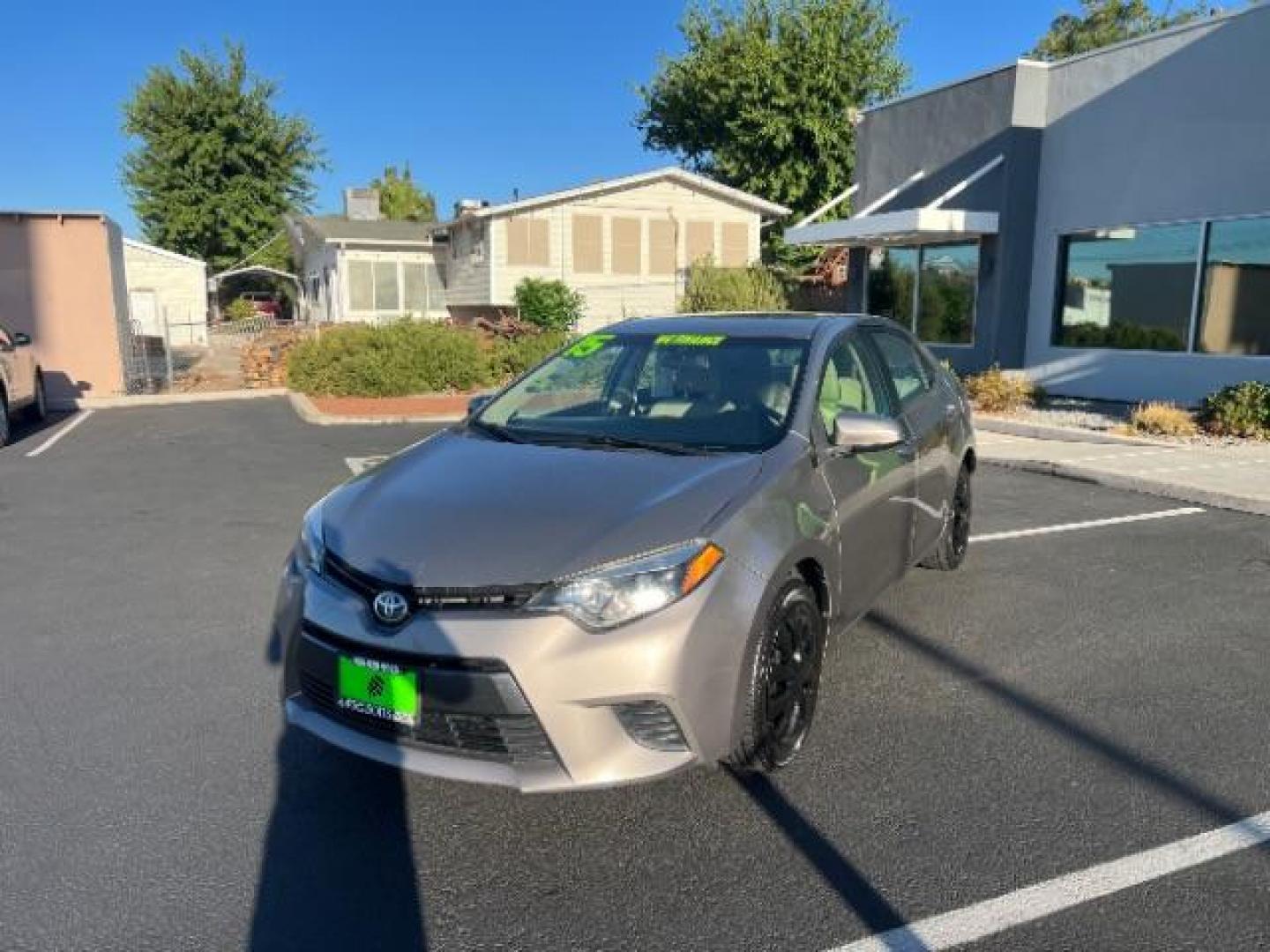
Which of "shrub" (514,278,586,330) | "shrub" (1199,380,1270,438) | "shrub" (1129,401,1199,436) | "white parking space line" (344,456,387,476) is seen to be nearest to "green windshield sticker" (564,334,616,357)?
"white parking space line" (344,456,387,476)

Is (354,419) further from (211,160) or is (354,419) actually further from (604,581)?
(211,160)

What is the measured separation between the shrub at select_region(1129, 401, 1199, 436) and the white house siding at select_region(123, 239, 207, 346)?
32.7 metres

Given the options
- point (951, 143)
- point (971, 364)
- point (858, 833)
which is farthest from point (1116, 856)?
point (951, 143)

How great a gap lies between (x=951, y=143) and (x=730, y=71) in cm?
2088

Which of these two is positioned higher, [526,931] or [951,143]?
[951,143]

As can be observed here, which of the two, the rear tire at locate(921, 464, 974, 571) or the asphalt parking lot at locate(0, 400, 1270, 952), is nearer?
the asphalt parking lot at locate(0, 400, 1270, 952)

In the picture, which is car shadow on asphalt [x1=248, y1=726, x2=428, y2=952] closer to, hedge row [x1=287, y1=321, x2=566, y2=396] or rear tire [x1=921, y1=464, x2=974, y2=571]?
rear tire [x1=921, y1=464, x2=974, y2=571]

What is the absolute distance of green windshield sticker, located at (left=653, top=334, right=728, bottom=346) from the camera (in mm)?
4371

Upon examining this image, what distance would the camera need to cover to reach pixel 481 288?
92.5ft

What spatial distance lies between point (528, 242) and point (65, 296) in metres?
13.4

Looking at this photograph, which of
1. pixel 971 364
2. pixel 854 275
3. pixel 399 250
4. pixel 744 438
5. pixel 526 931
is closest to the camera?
pixel 526 931

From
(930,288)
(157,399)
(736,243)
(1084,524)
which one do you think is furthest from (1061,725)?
(736,243)

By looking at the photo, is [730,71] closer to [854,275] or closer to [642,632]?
[854,275]

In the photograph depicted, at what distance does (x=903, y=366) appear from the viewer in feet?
16.8
